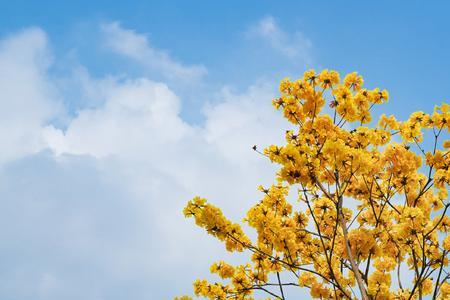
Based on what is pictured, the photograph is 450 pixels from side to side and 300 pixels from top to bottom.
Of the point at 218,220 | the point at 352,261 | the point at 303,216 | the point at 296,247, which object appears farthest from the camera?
the point at 303,216

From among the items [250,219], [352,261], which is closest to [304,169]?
[250,219]

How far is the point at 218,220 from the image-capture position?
5.12 meters

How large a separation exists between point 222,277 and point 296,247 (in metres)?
1.12

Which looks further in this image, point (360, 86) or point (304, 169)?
point (360, 86)

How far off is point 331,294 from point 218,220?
7.29 feet

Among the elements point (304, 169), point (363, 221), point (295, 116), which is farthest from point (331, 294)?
point (295, 116)

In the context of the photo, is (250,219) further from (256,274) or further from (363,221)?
(363,221)

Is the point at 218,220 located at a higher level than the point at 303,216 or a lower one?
lower

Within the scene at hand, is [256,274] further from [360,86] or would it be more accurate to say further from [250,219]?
[360,86]

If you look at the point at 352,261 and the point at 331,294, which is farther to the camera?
the point at 331,294

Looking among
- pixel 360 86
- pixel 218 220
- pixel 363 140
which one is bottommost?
pixel 218 220

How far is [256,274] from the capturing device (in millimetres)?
6000

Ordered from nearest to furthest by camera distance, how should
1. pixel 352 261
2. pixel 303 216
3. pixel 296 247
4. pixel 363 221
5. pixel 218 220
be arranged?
1. pixel 218 220
2. pixel 352 261
3. pixel 296 247
4. pixel 303 216
5. pixel 363 221

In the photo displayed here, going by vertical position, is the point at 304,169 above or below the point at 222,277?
above
